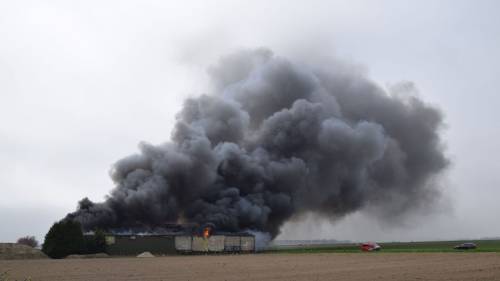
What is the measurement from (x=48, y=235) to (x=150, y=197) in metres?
18.2

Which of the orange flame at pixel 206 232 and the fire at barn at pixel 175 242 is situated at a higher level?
the orange flame at pixel 206 232

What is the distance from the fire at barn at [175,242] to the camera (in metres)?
79.0

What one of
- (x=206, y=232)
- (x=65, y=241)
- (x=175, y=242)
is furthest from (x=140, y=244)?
(x=65, y=241)

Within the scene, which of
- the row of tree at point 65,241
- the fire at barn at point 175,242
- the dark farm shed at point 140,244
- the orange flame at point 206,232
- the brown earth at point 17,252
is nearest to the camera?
the brown earth at point 17,252

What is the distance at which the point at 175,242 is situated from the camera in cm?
8044

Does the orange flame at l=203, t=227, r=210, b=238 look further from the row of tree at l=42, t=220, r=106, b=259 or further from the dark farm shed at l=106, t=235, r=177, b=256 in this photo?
the row of tree at l=42, t=220, r=106, b=259

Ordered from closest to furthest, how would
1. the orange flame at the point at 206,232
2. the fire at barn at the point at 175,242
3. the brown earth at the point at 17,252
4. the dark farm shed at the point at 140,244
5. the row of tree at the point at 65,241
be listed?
the brown earth at the point at 17,252 → the row of tree at the point at 65,241 → the dark farm shed at the point at 140,244 → the fire at barn at the point at 175,242 → the orange flame at the point at 206,232

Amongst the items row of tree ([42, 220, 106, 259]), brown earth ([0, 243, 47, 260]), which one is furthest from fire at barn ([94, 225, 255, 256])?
brown earth ([0, 243, 47, 260])

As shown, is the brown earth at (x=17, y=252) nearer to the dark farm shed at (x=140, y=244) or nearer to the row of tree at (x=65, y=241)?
the row of tree at (x=65, y=241)

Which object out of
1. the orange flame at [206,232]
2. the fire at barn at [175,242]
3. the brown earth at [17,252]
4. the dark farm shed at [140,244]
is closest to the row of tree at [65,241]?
the brown earth at [17,252]

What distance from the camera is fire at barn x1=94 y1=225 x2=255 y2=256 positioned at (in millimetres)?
79000

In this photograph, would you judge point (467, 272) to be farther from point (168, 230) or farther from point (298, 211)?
point (298, 211)

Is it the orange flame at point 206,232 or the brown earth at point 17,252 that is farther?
the orange flame at point 206,232

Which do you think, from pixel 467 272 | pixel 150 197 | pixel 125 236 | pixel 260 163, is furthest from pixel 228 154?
pixel 467 272
